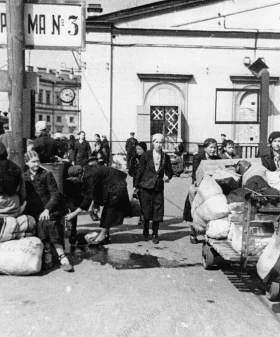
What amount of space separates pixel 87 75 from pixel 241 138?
7.58 metres

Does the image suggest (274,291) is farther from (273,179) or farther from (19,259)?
(19,259)

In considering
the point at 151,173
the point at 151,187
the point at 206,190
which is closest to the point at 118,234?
the point at 151,187

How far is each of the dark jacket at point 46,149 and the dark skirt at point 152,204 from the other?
1555mm

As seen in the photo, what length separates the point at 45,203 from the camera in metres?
5.91

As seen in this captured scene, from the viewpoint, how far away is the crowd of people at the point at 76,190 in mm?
5547

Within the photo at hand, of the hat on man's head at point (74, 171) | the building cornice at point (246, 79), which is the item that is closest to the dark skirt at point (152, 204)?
the hat on man's head at point (74, 171)

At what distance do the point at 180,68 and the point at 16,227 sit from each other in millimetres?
16822

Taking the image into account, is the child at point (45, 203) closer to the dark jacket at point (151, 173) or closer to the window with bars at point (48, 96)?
the dark jacket at point (151, 173)

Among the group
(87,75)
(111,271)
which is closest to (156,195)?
(111,271)

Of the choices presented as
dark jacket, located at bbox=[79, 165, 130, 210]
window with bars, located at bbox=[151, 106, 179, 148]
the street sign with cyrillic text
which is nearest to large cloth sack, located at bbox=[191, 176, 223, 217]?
dark jacket, located at bbox=[79, 165, 130, 210]

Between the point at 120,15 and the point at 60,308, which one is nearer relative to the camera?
the point at 60,308

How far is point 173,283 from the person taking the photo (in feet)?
16.6

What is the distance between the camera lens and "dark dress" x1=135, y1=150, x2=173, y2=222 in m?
7.18

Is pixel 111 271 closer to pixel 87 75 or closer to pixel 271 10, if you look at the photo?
pixel 87 75
